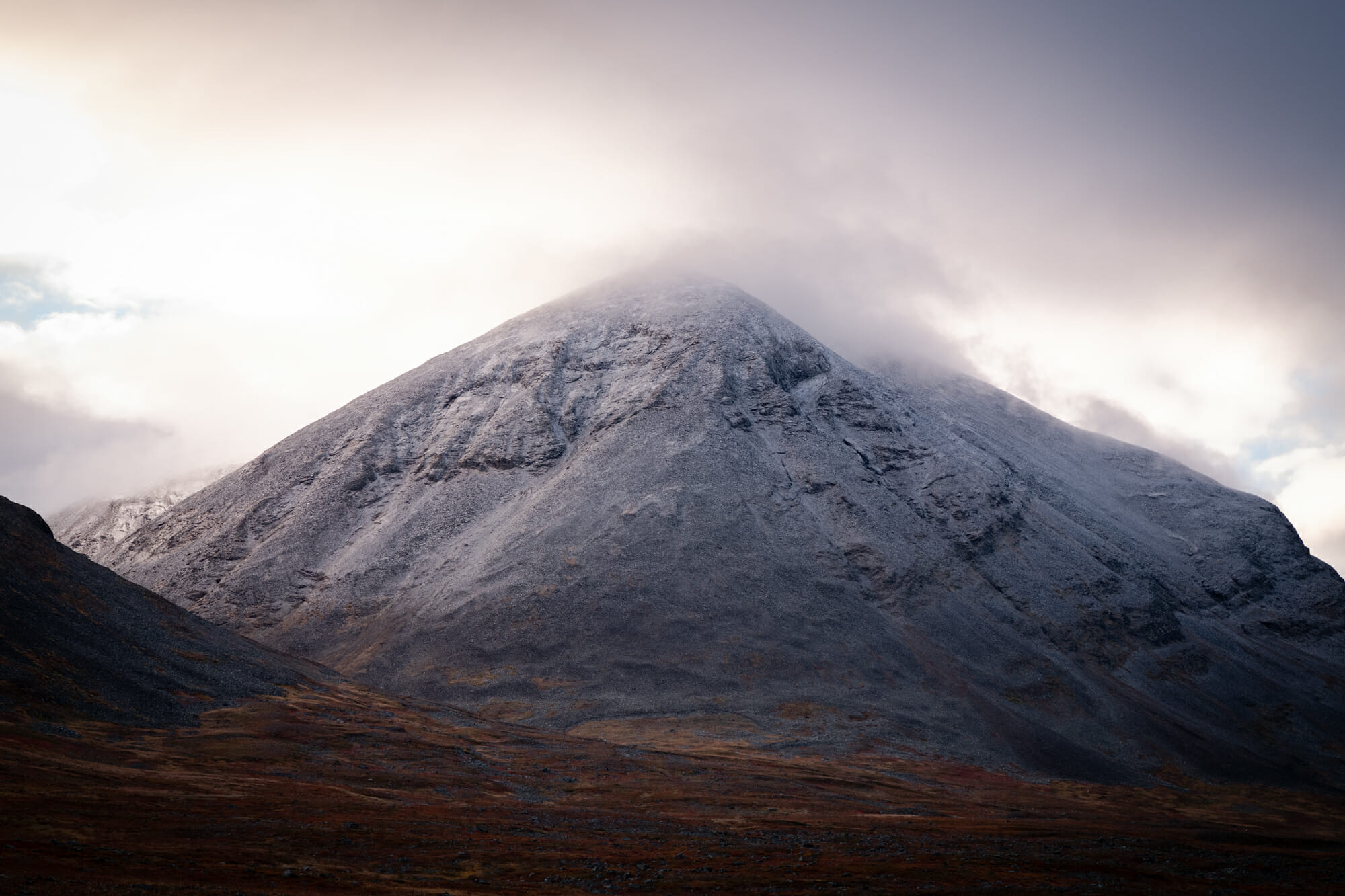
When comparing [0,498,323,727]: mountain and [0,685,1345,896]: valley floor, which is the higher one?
[0,498,323,727]: mountain

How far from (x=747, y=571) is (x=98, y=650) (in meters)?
89.3

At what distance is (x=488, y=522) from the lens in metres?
157

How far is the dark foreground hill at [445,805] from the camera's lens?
40.3 m

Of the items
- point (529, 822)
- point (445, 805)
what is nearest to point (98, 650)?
point (445, 805)

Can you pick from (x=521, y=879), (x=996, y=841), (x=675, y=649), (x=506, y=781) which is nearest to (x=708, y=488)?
(x=675, y=649)

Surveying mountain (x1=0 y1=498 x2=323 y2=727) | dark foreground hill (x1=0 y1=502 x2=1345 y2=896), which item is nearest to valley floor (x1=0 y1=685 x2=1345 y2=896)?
dark foreground hill (x1=0 y1=502 x2=1345 y2=896)

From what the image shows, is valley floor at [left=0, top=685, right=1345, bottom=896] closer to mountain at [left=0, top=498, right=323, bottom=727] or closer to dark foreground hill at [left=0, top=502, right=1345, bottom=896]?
dark foreground hill at [left=0, top=502, right=1345, bottom=896]

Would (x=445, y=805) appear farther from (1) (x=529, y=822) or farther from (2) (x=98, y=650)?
(2) (x=98, y=650)

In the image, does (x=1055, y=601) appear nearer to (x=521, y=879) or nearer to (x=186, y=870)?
(x=521, y=879)

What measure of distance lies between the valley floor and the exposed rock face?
2437 centimetres

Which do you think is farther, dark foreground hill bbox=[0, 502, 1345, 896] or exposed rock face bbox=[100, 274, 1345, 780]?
exposed rock face bbox=[100, 274, 1345, 780]

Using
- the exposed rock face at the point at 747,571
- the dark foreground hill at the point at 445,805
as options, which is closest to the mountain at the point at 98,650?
the dark foreground hill at the point at 445,805

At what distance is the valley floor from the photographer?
39125 millimetres

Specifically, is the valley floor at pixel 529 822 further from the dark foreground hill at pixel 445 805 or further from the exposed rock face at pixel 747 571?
the exposed rock face at pixel 747 571
